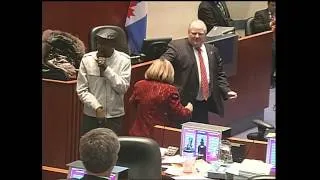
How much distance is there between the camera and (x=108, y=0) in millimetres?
4742

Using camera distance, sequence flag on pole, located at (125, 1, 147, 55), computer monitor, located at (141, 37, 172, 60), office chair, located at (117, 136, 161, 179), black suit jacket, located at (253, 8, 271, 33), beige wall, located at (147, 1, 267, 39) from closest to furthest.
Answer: office chair, located at (117, 136, 161, 179)
computer monitor, located at (141, 37, 172, 60)
black suit jacket, located at (253, 8, 271, 33)
flag on pole, located at (125, 1, 147, 55)
beige wall, located at (147, 1, 267, 39)

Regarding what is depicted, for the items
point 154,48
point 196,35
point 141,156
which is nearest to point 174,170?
point 141,156

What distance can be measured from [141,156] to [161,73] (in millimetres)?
486

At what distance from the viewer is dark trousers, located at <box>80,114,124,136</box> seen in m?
2.37

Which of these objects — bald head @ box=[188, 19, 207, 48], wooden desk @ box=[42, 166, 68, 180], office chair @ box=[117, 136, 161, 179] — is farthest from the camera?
bald head @ box=[188, 19, 207, 48]

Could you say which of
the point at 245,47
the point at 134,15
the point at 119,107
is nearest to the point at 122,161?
the point at 119,107

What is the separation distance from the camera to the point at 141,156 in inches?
90.8

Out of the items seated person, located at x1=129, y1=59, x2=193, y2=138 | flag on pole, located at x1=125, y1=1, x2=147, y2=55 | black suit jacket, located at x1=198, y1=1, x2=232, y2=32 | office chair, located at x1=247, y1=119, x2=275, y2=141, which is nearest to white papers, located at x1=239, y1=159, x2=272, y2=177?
office chair, located at x1=247, y1=119, x2=275, y2=141

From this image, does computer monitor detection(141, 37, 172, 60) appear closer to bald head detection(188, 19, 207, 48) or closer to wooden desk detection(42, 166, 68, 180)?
bald head detection(188, 19, 207, 48)

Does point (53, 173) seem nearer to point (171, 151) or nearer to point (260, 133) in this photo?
point (171, 151)

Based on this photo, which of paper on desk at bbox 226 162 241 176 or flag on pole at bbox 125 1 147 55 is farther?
flag on pole at bbox 125 1 147 55

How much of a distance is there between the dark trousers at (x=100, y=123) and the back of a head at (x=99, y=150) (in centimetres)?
19

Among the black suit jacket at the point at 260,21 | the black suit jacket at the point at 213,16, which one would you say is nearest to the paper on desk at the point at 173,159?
the black suit jacket at the point at 213,16
